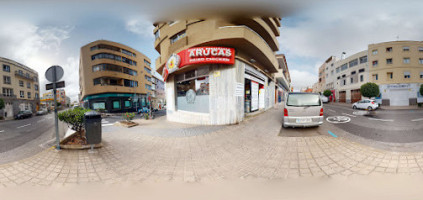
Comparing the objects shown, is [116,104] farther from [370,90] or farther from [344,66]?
[344,66]

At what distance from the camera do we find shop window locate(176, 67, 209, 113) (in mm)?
7789

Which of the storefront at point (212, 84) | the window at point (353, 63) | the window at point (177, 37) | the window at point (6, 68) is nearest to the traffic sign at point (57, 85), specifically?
the storefront at point (212, 84)

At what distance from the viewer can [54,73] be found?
4234 mm

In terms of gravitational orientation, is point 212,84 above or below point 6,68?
below

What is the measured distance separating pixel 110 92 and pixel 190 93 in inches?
820

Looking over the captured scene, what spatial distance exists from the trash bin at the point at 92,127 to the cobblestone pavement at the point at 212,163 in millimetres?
409

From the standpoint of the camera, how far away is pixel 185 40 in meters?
8.65

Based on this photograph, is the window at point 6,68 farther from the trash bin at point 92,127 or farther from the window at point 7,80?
the trash bin at point 92,127

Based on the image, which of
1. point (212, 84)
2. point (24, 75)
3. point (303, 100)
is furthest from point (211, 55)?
point (24, 75)

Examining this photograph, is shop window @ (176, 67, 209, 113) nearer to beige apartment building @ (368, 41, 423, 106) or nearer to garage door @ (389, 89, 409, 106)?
beige apartment building @ (368, 41, 423, 106)

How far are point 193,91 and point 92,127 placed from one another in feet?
17.6

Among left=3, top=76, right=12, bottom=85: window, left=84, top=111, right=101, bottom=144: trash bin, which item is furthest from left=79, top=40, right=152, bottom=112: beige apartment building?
left=84, top=111, right=101, bottom=144: trash bin

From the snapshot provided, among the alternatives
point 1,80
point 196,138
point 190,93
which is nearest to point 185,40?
point 190,93

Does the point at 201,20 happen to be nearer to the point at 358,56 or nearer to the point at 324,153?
the point at 324,153
